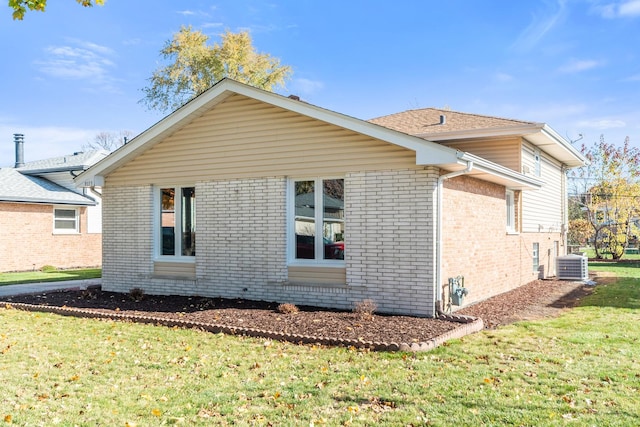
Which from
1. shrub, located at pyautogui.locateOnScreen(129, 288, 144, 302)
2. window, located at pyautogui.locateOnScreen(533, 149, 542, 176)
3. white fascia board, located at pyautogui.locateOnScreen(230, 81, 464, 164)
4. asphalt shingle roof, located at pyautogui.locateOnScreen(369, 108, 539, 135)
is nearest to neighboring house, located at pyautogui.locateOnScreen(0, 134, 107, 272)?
shrub, located at pyautogui.locateOnScreen(129, 288, 144, 302)

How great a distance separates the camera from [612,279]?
17.2 metres

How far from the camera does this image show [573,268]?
671 inches

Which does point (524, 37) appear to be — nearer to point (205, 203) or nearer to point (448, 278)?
point (448, 278)

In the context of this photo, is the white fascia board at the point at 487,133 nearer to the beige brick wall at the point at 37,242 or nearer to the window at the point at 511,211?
the window at the point at 511,211

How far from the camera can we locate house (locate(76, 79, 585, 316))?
9336 mm

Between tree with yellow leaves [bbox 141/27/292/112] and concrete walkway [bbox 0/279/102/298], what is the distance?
19.2 meters

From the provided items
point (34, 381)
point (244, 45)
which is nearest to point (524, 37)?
point (34, 381)

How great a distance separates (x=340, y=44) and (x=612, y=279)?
1391 cm

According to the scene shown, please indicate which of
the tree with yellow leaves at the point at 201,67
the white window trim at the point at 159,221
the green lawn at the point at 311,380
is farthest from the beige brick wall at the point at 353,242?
the tree with yellow leaves at the point at 201,67

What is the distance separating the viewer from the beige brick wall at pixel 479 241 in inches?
395

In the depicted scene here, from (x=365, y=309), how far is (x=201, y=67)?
27.9 m

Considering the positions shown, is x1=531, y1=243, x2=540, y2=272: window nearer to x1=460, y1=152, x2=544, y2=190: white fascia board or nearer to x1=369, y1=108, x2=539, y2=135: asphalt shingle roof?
x1=460, y1=152, x2=544, y2=190: white fascia board

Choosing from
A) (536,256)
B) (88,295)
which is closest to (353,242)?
(88,295)

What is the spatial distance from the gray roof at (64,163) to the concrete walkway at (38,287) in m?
9.48
